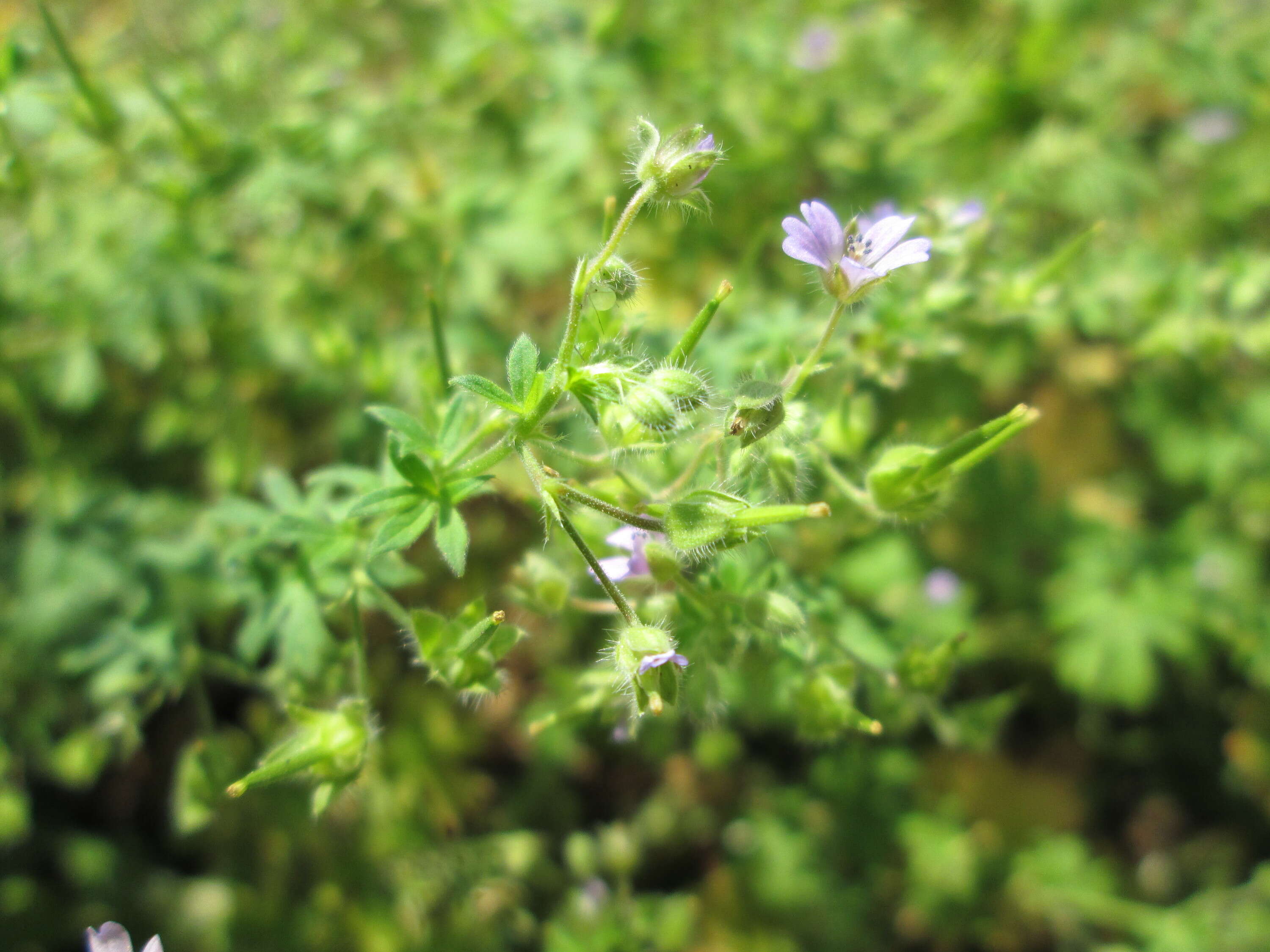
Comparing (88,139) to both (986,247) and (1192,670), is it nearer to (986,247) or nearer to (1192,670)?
(986,247)

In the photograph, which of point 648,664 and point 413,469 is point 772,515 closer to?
point 648,664

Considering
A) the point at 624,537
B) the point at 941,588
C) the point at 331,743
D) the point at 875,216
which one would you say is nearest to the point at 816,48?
the point at 875,216

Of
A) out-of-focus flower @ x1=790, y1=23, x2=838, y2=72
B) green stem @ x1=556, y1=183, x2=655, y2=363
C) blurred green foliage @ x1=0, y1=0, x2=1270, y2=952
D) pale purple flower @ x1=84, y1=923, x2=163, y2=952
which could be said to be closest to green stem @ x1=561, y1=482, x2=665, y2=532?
green stem @ x1=556, y1=183, x2=655, y2=363

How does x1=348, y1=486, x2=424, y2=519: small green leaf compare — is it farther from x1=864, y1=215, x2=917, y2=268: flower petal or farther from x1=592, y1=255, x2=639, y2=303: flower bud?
x1=864, y1=215, x2=917, y2=268: flower petal

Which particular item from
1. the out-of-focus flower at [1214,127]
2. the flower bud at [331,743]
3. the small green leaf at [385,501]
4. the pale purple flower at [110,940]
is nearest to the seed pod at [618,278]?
the small green leaf at [385,501]

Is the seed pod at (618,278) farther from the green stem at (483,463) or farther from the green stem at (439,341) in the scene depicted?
the green stem at (439,341)

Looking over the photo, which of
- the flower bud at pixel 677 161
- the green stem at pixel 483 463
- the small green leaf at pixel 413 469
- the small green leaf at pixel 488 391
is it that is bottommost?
the small green leaf at pixel 488 391
